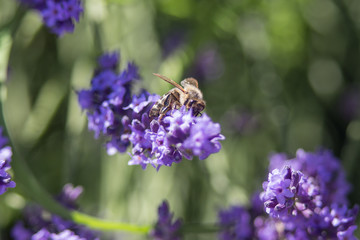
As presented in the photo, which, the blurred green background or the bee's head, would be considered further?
the blurred green background

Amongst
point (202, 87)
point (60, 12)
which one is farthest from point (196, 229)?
point (202, 87)

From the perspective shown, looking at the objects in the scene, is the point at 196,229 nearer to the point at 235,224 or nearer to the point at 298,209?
the point at 235,224

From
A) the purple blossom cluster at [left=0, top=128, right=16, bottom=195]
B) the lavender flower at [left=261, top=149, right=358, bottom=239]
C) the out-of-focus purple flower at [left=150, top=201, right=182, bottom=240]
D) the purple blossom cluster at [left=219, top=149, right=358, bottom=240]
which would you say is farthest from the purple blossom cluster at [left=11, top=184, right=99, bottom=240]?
the lavender flower at [left=261, top=149, right=358, bottom=239]

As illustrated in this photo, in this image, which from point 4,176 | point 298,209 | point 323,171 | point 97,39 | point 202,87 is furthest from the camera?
point 202,87

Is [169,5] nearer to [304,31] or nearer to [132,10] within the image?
[132,10]

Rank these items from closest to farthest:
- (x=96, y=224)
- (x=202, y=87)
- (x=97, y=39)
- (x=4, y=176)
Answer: (x=4, y=176)
(x=96, y=224)
(x=97, y=39)
(x=202, y=87)

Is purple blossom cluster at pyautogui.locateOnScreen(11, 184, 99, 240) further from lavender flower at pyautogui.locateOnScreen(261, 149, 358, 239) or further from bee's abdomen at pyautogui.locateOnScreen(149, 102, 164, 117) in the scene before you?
lavender flower at pyautogui.locateOnScreen(261, 149, 358, 239)

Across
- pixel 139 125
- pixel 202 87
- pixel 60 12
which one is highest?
pixel 202 87
